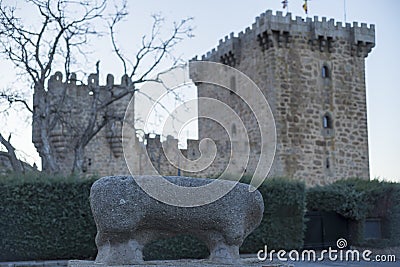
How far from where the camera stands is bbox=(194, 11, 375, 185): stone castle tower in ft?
76.8

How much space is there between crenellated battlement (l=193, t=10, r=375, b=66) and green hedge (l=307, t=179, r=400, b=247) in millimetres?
6997

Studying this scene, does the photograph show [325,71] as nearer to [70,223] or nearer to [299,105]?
[299,105]

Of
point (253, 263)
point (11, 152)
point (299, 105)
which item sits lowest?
point (253, 263)

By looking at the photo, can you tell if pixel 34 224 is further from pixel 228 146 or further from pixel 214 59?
pixel 214 59

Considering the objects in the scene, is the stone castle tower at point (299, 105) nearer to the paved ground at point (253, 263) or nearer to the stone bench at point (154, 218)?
the paved ground at point (253, 263)

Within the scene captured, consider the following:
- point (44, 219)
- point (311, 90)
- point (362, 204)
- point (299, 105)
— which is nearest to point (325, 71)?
point (311, 90)

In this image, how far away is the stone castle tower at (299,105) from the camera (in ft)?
76.7

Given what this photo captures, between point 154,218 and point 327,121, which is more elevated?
point 327,121

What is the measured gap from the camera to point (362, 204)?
60.2 ft

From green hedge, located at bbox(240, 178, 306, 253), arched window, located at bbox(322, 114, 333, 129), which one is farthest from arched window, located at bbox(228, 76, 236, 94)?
green hedge, located at bbox(240, 178, 306, 253)

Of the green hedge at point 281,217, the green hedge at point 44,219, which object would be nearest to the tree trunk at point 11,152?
the green hedge at point 44,219

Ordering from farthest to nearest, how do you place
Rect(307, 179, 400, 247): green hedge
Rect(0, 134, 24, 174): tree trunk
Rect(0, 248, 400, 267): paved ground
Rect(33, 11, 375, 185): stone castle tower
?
1. Rect(33, 11, 375, 185): stone castle tower
2. Rect(307, 179, 400, 247): green hedge
3. Rect(0, 134, 24, 174): tree trunk
4. Rect(0, 248, 400, 267): paved ground

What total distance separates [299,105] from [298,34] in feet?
8.96

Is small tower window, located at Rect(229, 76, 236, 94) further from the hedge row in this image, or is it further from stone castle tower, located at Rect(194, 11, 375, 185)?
the hedge row
